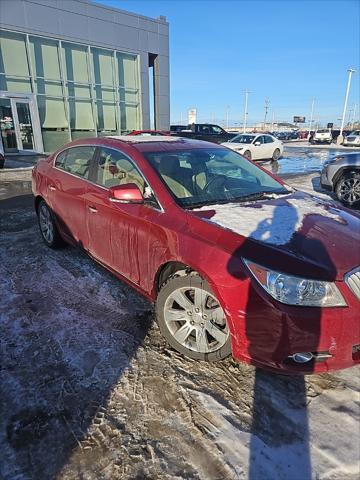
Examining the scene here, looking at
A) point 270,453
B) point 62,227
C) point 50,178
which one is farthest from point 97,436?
point 50,178

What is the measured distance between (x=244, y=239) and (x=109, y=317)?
5.05 ft

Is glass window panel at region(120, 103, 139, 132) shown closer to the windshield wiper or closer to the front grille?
the windshield wiper

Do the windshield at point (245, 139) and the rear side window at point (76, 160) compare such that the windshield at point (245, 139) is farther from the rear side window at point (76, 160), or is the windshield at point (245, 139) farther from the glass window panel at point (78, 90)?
the rear side window at point (76, 160)

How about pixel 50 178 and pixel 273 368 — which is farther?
pixel 50 178

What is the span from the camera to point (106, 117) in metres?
20.3

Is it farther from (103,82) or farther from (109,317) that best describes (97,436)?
(103,82)

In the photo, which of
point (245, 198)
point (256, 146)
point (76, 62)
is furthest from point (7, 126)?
point (245, 198)

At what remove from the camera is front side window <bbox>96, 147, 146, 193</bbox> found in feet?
10.5

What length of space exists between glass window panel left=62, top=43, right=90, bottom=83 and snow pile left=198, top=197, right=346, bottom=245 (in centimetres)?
1862

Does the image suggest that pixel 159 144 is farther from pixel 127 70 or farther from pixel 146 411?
pixel 127 70

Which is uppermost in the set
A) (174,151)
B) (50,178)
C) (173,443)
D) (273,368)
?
(174,151)

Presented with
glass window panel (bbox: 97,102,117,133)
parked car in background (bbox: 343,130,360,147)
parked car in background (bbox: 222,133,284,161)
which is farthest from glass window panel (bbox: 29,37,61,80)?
parked car in background (bbox: 343,130,360,147)

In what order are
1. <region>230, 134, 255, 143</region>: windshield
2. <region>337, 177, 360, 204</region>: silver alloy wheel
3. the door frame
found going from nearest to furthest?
<region>337, 177, 360, 204</region>: silver alloy wheel → the door frame → <region>230, 134, 255, 143</region>: windshield

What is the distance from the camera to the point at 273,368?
226 cm
